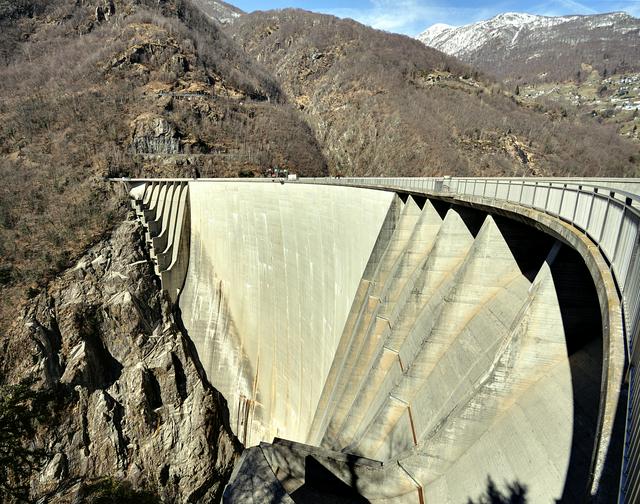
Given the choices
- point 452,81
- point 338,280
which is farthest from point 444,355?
point 452,81

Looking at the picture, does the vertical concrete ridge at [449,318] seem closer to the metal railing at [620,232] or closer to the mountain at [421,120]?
the metal railing at [620,232]

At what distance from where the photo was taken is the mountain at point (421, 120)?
4509 centimetres

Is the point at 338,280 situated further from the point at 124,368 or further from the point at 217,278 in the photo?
the point at 124,368

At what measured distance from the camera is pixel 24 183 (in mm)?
29391

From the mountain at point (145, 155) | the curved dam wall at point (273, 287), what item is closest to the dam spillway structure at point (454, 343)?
the curved dam wall at point (273, 287)

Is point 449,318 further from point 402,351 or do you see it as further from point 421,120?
point 421,120

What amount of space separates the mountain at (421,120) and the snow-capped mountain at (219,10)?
105 meters

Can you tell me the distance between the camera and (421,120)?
160ft

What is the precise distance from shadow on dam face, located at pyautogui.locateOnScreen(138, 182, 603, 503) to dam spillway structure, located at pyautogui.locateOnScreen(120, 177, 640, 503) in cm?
3

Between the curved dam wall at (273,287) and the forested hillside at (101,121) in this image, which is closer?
the curved dam wall at (273,287)

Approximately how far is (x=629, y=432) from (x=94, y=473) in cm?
2301

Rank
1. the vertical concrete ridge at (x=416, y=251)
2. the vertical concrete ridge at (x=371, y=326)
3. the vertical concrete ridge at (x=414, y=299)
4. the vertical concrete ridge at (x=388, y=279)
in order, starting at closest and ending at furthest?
the vertical concrete ridge at (x=414, y=299) < the vertical concrete ridge at (x=388, y=279) < the vertical concrete ridge at (x=416, y=251) < the vertical concrete ridge at (x=371, y=326)

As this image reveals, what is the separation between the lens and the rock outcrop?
1794 centimetres

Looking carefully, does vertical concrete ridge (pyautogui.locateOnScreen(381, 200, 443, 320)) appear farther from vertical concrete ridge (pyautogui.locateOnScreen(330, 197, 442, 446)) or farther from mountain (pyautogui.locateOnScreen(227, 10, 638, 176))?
mountain (pyautogui.locateOnScreen(227, 10, 638, 176))
